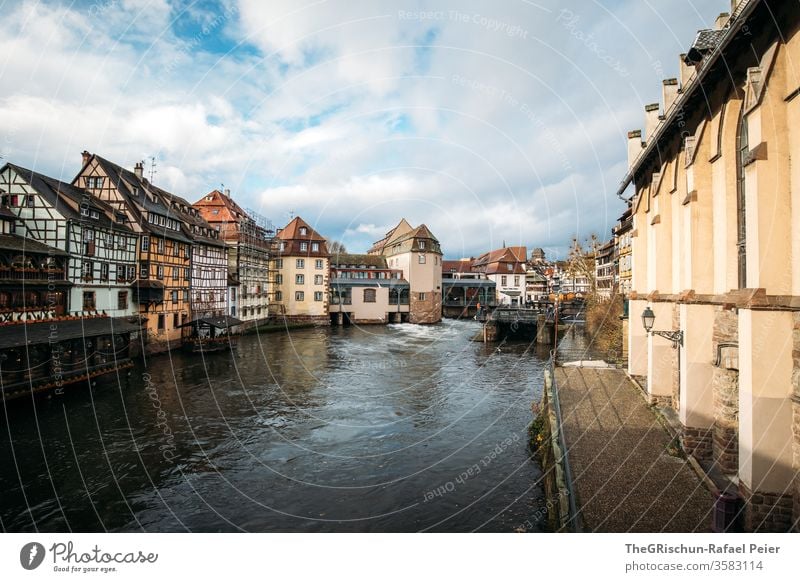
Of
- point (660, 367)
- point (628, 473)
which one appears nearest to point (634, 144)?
point (660, 367)

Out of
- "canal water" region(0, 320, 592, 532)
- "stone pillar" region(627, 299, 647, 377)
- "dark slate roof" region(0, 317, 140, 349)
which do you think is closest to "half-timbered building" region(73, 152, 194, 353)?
"dark slate roof" region(0, 317, 140, 349)

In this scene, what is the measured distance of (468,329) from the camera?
161 feet

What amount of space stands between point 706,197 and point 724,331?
10.0ft

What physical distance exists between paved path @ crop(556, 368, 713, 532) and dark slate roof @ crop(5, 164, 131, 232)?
1013 inches

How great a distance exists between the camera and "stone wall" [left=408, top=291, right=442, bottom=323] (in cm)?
5738

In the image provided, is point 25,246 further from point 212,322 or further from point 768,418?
point 768,418

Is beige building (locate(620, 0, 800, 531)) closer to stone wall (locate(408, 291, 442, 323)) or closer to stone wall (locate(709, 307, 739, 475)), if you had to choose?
stone wall (locate(709, 307, 739, 475))

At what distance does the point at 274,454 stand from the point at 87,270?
1867 centimetres

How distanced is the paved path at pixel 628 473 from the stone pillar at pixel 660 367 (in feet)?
1.72

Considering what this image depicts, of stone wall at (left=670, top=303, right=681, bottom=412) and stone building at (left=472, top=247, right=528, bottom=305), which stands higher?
stone building at (left=472, top=247, right=528, bottom=305)

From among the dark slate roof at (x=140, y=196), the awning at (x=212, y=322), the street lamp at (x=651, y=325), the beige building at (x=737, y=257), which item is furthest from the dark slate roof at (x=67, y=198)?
the beige building at (x=737, y=257)

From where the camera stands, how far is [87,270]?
2377 cm
